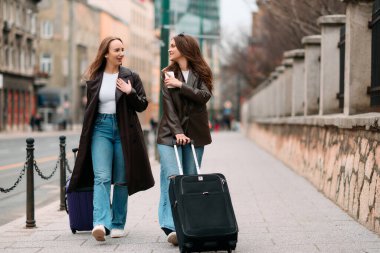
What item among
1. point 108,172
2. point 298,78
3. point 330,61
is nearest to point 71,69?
point 298,78

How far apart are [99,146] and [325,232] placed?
230cm

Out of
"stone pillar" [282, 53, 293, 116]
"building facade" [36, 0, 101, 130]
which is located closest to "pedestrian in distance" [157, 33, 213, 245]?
"stone pillar" [282, 53, 293, 116]

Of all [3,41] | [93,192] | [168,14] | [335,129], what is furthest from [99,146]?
[3,41]

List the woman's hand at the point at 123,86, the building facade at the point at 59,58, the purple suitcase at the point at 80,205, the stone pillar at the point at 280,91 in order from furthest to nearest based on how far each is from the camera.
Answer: the building facade at the point at 59,58, the stone pillar at the point at 280,91, the purple suitcase at the point at 80,205, the woman's hand at the point at 123,86

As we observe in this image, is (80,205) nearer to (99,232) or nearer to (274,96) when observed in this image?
(99,232)

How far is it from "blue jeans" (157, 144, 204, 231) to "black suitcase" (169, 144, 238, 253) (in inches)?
22.4

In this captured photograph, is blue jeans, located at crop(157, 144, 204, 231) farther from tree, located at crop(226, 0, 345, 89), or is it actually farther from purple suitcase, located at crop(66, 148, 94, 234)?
tree, located at crop(226, 0, 345, 89)

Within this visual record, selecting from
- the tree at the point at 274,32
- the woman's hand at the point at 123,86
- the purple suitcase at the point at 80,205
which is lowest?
the purple suitcase at the point at 80,205

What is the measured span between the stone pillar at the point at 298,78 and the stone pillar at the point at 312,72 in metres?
2.17

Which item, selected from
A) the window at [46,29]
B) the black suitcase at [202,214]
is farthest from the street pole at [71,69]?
the black suitcase at [202,214]

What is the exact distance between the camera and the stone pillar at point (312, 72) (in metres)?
16.3

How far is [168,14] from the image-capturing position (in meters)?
24.6

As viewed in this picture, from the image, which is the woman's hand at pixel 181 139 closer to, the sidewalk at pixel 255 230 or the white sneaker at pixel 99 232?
the sidewalk at pixel 255 230

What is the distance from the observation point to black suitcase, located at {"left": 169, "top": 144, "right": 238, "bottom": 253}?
6.84 metres
